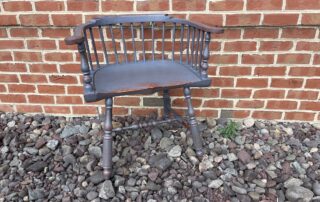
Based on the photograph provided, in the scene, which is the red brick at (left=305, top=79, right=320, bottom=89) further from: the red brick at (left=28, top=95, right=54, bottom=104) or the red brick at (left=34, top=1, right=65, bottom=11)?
the red brick at (left=28, top=95, right=54, bottom=104)

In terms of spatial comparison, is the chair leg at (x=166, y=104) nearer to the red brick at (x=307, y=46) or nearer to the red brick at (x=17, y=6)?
the red brick at (x=307, y=46)

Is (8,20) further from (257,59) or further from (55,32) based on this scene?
(257,59)

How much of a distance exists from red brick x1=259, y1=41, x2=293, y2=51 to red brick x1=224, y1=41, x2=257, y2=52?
0.05 metres

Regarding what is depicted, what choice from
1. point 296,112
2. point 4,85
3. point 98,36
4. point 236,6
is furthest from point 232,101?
point 4,85

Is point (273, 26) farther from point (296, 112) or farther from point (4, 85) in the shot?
point (4, 85)

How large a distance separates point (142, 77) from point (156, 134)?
1.57ft

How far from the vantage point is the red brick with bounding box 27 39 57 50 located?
6.17 feet

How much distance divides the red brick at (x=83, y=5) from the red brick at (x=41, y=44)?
255 mm

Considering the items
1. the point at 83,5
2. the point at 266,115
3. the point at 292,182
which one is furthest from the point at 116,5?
the point at 292,182

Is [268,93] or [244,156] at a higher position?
[268,93]

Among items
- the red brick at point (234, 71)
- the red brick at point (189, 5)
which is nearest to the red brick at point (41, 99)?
the red brick at point (189, 5)

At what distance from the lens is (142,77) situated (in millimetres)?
1601

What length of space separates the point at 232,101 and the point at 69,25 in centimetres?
113

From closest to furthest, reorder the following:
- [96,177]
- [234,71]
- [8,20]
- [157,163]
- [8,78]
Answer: [96,177] < [157,163] < [8,20] < [234,71] < [8,78]
